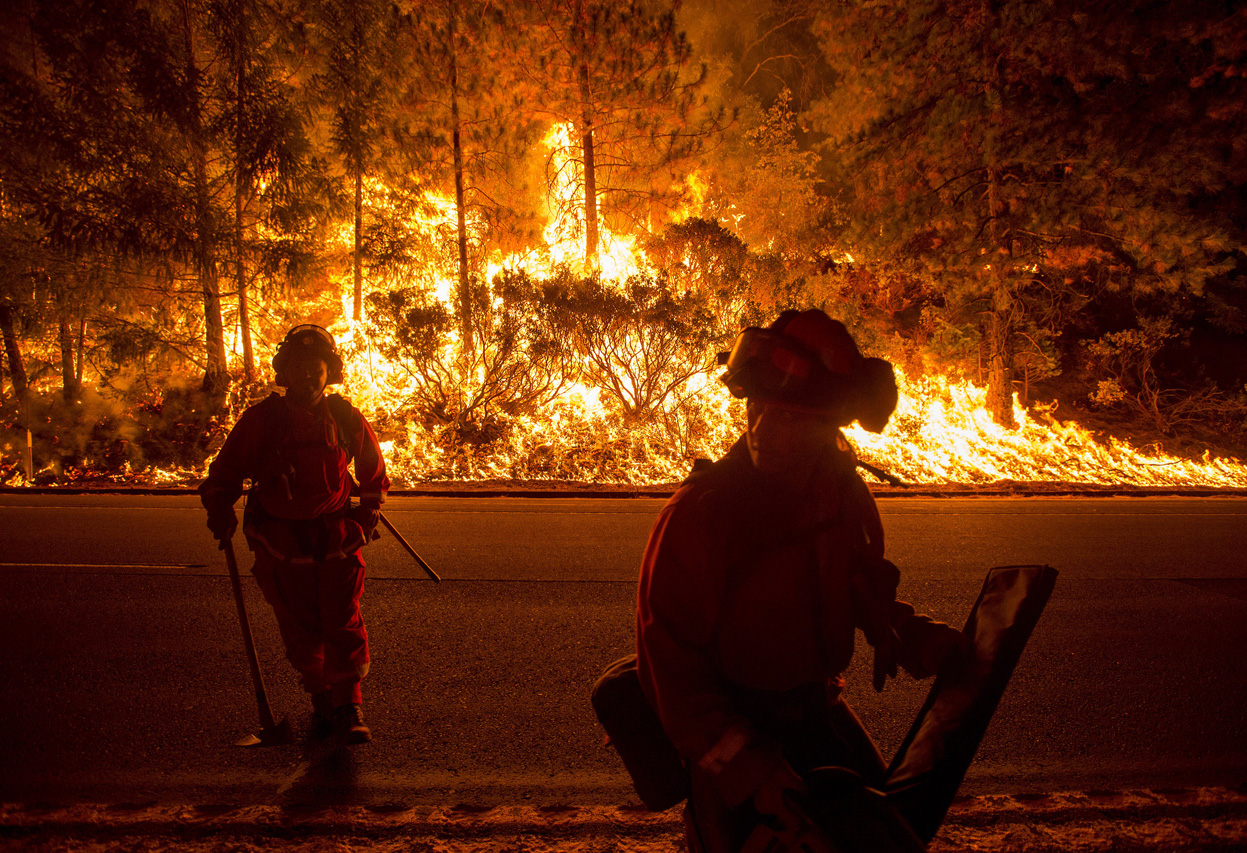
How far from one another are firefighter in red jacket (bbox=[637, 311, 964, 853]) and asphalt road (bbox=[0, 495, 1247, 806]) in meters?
1.54

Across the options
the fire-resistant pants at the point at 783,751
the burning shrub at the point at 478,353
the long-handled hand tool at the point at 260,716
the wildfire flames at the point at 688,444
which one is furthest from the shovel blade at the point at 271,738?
the burning shrub at the point at 478,353

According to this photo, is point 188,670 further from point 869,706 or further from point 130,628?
point 869,706

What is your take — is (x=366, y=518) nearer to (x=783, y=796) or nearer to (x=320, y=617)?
(x=320, y=617)

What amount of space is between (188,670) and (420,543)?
2815 mm

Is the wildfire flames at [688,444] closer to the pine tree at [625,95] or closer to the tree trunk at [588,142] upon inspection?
the tree trunk at [588,142]

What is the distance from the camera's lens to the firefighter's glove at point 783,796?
1353 mm

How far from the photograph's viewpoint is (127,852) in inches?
95.0

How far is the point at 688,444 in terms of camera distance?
39.8ft

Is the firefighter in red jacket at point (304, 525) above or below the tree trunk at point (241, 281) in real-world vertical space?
below

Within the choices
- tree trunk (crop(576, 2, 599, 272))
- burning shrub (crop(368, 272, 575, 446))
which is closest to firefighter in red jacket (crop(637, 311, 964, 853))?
burning shrub (crop(368, 272, 575, 446))

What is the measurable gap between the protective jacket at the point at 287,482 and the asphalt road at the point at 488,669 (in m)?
0.99

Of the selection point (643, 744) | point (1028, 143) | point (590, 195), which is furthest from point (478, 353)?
point (643, 744)

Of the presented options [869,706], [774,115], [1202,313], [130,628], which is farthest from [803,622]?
[1202,313]

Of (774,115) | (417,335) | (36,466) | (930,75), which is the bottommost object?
(36,466)
